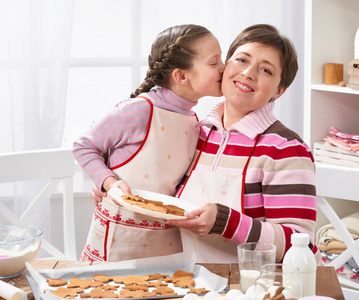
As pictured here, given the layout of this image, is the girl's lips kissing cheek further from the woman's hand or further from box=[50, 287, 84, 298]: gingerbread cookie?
box=[50, 287, 84, 298]: gingerbread cookie

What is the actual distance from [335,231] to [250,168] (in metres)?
1.01

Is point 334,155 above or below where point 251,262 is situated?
above

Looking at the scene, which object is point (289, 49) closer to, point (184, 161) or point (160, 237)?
point (184, 161)

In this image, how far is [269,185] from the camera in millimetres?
1588

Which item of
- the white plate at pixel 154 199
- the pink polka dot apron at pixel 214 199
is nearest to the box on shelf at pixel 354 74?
the pink polka dot apron at pixel 214 199

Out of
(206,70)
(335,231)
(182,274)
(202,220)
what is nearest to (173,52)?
(206,70)

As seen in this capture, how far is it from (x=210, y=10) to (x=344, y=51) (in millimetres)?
702

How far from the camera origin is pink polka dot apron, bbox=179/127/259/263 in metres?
1.62

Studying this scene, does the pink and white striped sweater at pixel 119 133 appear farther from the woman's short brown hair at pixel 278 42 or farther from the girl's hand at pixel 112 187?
the woman's short brown hair at pixel 278 42

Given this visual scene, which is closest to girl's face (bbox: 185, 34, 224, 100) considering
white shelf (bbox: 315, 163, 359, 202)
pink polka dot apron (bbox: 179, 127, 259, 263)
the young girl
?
the young girl

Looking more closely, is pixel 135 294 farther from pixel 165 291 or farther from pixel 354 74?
pixel 354 74

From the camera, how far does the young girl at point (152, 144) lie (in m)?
1.71

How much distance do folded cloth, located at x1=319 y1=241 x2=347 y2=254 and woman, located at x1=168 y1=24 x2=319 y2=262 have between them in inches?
34.2

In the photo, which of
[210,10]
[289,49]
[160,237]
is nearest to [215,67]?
[289,49]
